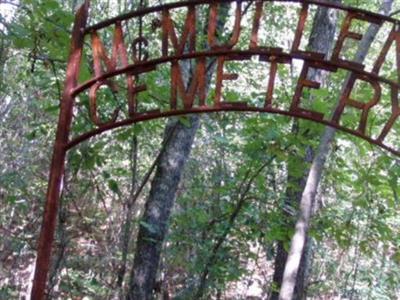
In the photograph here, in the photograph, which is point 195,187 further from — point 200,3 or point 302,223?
point 200,3

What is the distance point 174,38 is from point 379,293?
716 centimetres

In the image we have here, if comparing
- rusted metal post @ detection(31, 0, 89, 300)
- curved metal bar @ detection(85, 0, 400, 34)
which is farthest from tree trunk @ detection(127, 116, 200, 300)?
curved metal bar @ detection(85, 0, 400, 34)

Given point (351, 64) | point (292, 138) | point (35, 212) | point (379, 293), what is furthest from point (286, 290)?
point (35, 212)

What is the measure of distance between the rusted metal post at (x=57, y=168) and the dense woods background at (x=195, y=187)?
1.58 ft

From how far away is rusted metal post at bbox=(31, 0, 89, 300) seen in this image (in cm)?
271

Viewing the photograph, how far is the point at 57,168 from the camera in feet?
9.06

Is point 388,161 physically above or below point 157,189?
above

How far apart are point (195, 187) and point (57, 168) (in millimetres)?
3567

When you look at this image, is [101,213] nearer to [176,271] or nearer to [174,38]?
[176,271]

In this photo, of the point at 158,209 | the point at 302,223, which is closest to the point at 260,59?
the point at 302,223

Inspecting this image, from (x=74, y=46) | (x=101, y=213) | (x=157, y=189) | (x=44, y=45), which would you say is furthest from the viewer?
A: (x=101, y=213)

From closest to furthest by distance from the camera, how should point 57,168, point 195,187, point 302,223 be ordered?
point 57,168
point 302,223
point 195,187

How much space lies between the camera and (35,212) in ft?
32.2

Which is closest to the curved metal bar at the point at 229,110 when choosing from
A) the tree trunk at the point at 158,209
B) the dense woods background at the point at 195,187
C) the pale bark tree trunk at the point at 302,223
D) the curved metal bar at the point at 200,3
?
the curved metal bar at the point at 200,3
